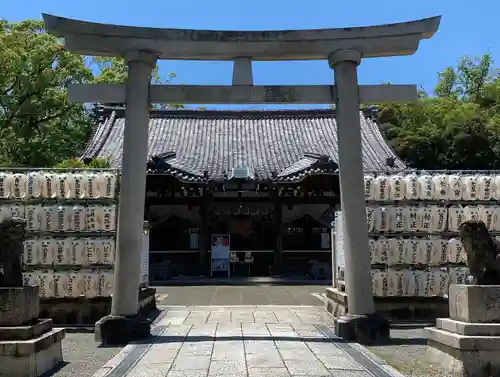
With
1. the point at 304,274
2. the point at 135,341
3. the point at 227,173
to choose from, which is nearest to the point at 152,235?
the point at 227,173

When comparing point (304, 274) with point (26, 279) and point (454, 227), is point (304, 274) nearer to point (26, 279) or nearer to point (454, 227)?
point (454, 227)

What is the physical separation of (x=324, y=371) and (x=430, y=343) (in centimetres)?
168

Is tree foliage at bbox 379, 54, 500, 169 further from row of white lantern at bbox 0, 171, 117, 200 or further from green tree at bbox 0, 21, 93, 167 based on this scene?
row of white lantern at bbox 0, 171, 117, 200

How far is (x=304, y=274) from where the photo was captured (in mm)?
22609

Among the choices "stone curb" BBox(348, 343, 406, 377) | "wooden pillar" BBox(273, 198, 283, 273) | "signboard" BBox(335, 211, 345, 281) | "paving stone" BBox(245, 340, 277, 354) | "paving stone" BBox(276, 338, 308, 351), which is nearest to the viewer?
"stone curb" BBox(348, 343, 406, 377)

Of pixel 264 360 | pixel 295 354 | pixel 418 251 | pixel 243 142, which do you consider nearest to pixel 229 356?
pixel 264 360

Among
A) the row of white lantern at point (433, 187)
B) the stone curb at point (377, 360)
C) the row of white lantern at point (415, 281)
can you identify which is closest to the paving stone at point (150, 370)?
the stone curb at point (377, 360)

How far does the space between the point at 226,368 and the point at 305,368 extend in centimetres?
100

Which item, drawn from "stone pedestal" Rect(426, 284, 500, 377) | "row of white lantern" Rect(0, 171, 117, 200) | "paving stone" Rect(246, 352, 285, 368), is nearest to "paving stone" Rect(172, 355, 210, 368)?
"paving stone" Rect(246, 352, 285, 368)

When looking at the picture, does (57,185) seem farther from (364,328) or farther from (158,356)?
(364,328)

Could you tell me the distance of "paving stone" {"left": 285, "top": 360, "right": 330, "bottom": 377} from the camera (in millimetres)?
6336

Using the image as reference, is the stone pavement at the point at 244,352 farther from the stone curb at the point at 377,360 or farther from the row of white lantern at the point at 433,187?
the row of white lantern at the point at 433,187

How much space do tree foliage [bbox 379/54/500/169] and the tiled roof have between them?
7.87m

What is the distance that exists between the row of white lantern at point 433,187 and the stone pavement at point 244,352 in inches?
116
